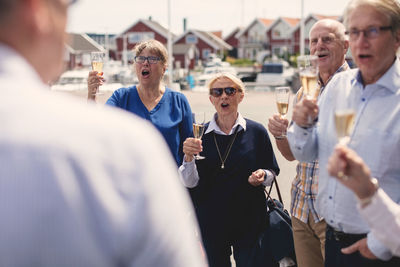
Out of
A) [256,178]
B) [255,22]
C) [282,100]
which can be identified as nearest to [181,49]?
[255,22]

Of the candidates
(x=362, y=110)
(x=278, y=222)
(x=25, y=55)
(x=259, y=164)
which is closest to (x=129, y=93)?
(x=259, y=164)

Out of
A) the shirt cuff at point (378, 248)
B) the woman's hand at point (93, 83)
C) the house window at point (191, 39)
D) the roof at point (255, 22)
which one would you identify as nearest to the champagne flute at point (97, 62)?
the woman's hand at point (93, 83)

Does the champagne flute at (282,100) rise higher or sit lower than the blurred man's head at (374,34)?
lower

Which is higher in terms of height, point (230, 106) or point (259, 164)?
point (230, 106)

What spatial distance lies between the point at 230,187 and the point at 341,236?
1332 millimetres

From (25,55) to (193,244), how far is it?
50cm

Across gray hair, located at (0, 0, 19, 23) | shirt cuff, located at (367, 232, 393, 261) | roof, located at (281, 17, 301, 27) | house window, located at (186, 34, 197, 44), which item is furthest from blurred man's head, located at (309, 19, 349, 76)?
roof, located at (281, 17, 301, 27)

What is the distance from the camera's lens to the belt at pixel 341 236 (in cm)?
231

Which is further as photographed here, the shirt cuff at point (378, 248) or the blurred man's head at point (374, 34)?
the blurred man's head at point (374, 34)

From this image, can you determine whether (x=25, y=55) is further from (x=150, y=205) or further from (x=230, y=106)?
(x=230, y=106)

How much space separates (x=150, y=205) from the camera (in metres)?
0.89

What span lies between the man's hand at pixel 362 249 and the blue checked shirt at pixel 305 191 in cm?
86

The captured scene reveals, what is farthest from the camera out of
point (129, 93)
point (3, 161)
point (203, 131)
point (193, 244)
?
point (129, 93)

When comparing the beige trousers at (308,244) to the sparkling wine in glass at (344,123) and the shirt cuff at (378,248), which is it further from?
the sparkling wine in glass at (344,123)
